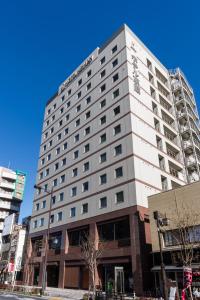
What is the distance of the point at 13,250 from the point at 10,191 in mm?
31386

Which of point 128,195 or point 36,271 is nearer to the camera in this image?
point 128,195

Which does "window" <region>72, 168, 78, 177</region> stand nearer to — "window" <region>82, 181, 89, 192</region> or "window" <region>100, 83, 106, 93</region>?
"window" <region>82, 181, 89, 192</region>

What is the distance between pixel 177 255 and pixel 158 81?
32.9 meters

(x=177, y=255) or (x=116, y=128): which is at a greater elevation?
(x=116, y=128)

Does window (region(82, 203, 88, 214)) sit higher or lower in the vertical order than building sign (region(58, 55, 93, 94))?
lower

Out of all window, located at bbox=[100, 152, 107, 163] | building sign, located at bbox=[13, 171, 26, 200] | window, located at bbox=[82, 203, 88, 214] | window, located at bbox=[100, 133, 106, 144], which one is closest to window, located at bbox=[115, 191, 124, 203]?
window, located at bbox=[100, 152, 107, 163]

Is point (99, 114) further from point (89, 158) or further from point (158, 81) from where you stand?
point (158, 81)

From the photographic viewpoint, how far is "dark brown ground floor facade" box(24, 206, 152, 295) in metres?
29.5

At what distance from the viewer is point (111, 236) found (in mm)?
34125

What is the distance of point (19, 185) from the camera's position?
89.4 meters

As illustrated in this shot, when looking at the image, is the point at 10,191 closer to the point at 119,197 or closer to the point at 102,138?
the point at 102,138

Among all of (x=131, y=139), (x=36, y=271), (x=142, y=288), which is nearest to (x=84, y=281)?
(x=142, y=288)

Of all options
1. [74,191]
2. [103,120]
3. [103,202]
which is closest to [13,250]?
[74,191]

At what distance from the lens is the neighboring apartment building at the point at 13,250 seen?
52841 mm
